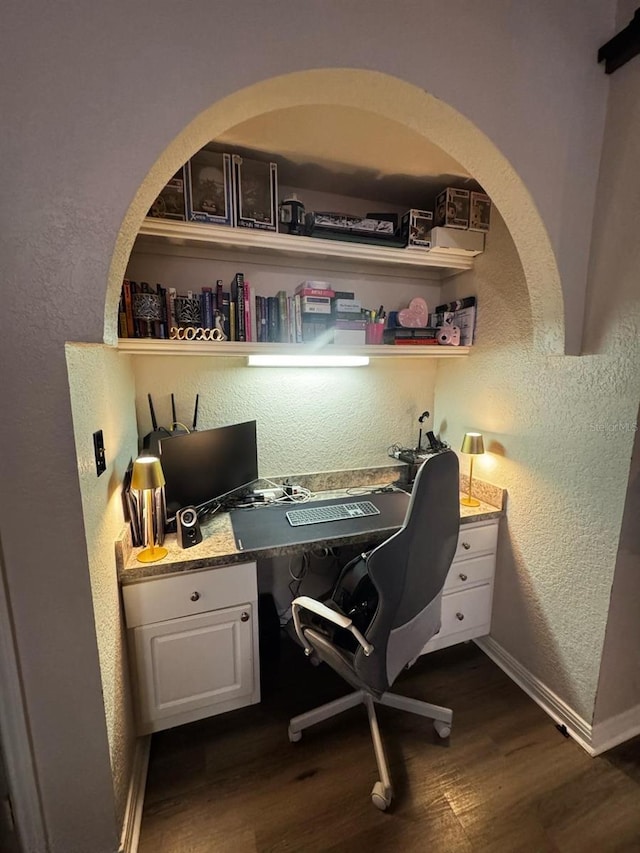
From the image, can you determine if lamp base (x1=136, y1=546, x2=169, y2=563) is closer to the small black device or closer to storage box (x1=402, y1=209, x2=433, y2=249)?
the small black device

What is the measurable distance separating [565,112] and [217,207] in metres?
1.21

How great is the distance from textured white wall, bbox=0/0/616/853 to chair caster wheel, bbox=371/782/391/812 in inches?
31.5

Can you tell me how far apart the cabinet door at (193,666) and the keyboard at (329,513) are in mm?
401

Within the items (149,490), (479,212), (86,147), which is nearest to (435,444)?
(479,212)

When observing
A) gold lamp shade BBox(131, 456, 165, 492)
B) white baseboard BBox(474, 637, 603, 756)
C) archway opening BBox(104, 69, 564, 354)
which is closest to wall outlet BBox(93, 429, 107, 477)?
gold lamp shade BBox(131, 456, 165, 492)

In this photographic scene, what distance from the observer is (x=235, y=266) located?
5.45 feet

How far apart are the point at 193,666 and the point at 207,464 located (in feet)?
2.56

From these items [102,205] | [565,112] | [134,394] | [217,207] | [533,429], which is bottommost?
[533,429]

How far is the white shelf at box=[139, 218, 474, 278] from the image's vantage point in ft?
4.29

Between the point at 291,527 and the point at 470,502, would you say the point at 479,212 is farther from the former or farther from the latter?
the point at 291,527

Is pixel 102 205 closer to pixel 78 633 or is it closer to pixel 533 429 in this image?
pixel 78 633

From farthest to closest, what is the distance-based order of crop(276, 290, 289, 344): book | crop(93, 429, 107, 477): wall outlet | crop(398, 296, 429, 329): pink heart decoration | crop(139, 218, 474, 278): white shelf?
crop(398, 296, 429, 329): pink heart decoration
crop(276, 290, 289, 344): book
crop(139, 218, 474, 278): white shelf
crop(93, 429, 107, 477): wall outlet

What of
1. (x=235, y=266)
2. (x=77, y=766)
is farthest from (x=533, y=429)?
(x=77, y=766)

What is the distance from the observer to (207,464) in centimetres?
154
